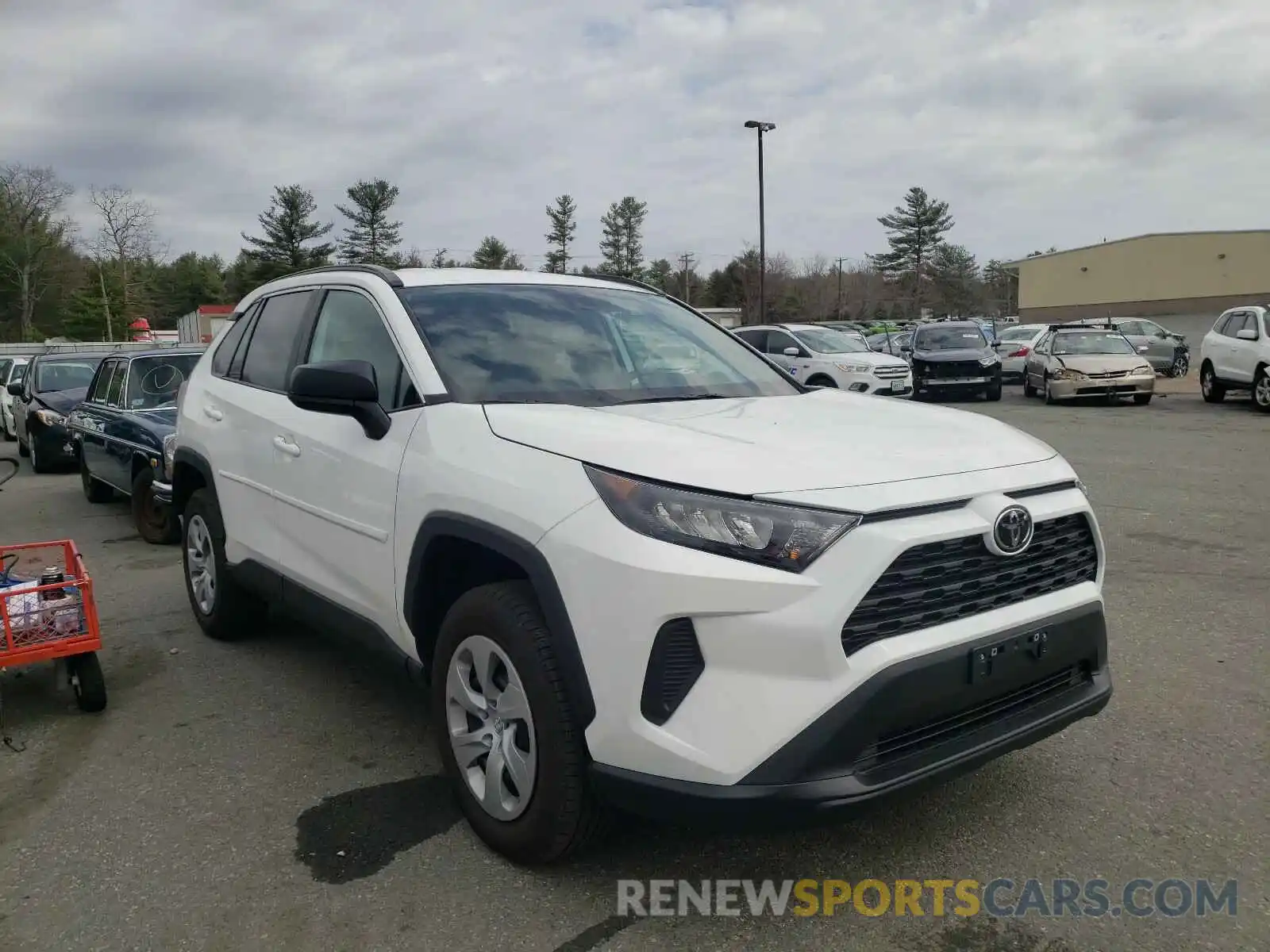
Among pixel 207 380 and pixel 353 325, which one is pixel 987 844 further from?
pixel 207 380

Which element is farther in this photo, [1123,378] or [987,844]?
[1123,378]

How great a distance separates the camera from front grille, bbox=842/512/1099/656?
2.41 m

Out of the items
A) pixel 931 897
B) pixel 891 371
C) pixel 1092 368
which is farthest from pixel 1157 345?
pixel 931 897

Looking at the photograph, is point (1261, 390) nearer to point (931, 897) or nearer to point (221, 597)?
point (931, 897)

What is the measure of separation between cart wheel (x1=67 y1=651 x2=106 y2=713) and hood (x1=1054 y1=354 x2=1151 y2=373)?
1744 centimetres

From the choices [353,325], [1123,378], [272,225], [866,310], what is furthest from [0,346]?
[866,310]

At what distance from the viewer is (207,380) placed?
5.19 metres

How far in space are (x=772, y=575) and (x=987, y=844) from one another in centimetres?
135

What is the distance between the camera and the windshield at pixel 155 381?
347 inches

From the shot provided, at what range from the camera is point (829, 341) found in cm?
1956

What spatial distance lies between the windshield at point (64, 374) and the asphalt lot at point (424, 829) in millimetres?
10521

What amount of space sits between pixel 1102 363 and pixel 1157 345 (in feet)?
25.1

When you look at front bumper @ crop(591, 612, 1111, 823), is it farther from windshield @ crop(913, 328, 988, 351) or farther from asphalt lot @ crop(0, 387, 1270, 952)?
windshield @ crop(913, 328, 988, 351)

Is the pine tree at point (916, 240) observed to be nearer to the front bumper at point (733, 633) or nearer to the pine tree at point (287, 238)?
the pine tree at point (287, 238)
